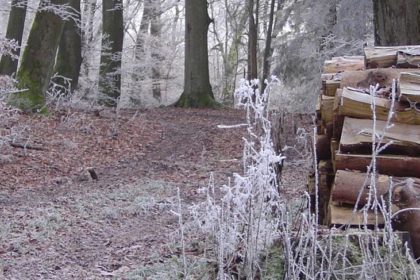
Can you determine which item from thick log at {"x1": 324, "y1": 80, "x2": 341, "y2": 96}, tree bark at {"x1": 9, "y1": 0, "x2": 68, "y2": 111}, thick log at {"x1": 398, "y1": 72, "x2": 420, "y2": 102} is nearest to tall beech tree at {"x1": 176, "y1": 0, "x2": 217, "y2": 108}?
tree bark at {"x1": 9, "y1": 0, "x2": 68, "y2": 111}

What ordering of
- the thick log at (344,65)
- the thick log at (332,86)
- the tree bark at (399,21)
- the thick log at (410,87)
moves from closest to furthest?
the thick log at (410,87), the thick log at (332,86), the thick log at (344,65), the tree bark at (399,21)

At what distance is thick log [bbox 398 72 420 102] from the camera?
397 centimetres

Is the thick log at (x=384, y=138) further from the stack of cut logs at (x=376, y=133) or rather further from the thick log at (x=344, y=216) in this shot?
the thick log at (x=344, y=216)

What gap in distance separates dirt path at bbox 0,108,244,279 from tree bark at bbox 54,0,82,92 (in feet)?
7.95

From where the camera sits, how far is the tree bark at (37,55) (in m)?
10.9

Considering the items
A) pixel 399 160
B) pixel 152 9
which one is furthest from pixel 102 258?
pixel 152 9

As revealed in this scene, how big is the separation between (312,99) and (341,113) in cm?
1426

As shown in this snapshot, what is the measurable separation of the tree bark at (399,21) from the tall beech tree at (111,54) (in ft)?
31.6

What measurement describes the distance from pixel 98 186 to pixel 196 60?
10.5 meters

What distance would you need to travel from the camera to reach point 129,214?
6.06m

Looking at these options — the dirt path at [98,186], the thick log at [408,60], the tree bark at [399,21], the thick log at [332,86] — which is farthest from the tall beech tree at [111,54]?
the thick log at [408,60]

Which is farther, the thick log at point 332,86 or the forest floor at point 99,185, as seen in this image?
the thick log at point 332,86

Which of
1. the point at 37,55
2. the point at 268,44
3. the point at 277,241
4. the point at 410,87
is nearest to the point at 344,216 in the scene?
the point at 277,241

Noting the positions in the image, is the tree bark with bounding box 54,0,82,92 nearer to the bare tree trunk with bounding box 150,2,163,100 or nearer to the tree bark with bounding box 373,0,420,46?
the bare tree trunk with bounding box 150,2,163,100
